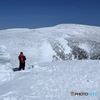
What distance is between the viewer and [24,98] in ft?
19.7

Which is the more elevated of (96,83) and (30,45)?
(30,45)

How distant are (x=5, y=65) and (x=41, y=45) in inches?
747

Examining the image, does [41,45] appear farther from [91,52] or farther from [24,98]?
[24,98]

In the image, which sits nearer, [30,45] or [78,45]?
[30,45]

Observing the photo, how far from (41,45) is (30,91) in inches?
931

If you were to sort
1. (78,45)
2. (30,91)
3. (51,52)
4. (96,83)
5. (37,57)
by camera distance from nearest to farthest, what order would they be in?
1. (30,91)
2. (96,83)
3. (37,57)
4. (51,52)
5. (78,45)

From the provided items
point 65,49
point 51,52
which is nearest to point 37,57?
point 51,52

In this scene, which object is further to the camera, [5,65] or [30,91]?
[5,65]

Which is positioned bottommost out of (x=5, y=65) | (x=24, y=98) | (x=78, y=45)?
(x=24, y=98)

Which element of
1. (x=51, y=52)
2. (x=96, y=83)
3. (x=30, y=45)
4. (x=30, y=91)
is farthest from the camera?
(x=30, y=45)

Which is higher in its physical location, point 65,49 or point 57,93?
point 65,49

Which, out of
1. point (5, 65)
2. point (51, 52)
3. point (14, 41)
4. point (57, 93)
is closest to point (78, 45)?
point (51, 52)

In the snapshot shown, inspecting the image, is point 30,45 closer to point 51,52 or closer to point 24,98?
point 51,52

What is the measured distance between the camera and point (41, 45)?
98.7ft
